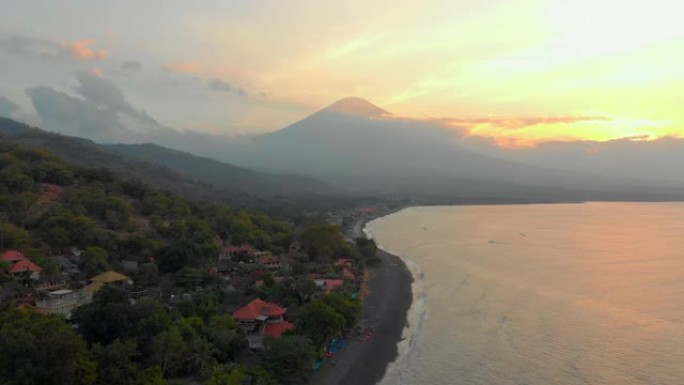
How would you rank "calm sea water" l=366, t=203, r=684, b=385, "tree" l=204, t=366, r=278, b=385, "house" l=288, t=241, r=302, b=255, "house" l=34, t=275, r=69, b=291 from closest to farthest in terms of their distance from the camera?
"tree" l=204, t=366, r=278, b=385 → "calm sea water" l=366, t=203, r=684, b=385 → "house" l=34, t=275, r=69, b=291 → "house" l=288, t=241, r=302, b=255

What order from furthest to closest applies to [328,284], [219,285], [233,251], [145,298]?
[233,251]
[328,284]
[219,285]
[145,298]

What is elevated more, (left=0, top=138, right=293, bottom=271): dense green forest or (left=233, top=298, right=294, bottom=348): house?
(left=0, top=138, right=293, bottom=271): dense green forest

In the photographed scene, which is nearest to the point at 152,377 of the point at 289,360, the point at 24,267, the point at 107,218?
the point at 289,360

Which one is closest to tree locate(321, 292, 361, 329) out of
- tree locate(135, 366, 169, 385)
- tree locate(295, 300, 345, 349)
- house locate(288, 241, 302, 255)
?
tree locate(295, 300, 345, 349)

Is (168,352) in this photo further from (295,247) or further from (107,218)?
(295,247)

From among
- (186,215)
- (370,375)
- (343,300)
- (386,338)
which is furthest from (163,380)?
(186,215)

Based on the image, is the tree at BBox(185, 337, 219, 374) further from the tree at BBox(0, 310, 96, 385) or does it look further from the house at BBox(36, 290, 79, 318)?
the house at BBox(36, 290, 79, 318)

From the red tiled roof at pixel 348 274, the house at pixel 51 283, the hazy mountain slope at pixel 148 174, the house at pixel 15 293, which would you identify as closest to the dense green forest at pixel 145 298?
the house at pixel 51 283
